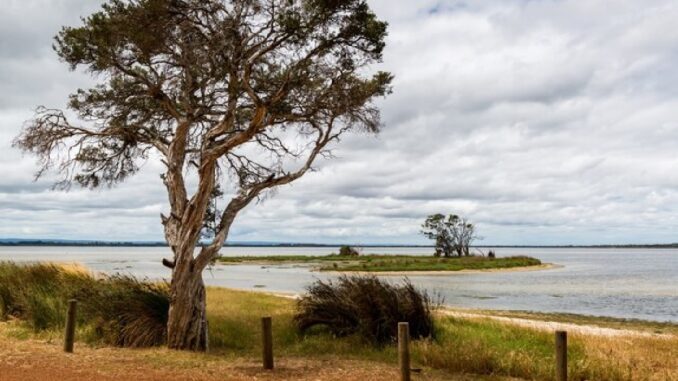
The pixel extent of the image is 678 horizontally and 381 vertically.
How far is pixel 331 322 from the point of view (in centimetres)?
1745

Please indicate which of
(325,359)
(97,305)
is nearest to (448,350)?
(325,359)

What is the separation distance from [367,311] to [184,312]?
5.04 meters

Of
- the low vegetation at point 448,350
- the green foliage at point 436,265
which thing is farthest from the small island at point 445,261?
the low vegetation at point 448,350

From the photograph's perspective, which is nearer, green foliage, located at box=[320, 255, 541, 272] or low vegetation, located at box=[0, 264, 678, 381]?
low vegetation, located at box=[0, 264, 678, 381]

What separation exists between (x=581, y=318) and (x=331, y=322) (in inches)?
682

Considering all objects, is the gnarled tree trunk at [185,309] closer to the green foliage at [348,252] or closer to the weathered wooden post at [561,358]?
the weathered wooden post at [561,358]

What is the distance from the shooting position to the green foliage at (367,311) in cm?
1664

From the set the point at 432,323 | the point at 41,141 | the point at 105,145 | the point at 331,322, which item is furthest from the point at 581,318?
the point at 41,141

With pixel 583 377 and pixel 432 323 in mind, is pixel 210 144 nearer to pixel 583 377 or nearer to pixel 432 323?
pixel 432 323

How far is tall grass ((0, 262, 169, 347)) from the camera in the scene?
614 inches

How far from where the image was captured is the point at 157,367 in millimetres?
12664

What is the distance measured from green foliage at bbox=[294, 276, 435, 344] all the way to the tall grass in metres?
4.35

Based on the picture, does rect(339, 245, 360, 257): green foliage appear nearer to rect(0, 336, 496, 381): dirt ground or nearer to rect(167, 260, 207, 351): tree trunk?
rect(167, 260, 207, 351): tree trunk

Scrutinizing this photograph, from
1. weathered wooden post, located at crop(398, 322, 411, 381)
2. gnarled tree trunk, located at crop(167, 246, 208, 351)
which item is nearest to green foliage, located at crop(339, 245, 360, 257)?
gnarled tree trunk, located at crop(167, 246, 208, 351)
